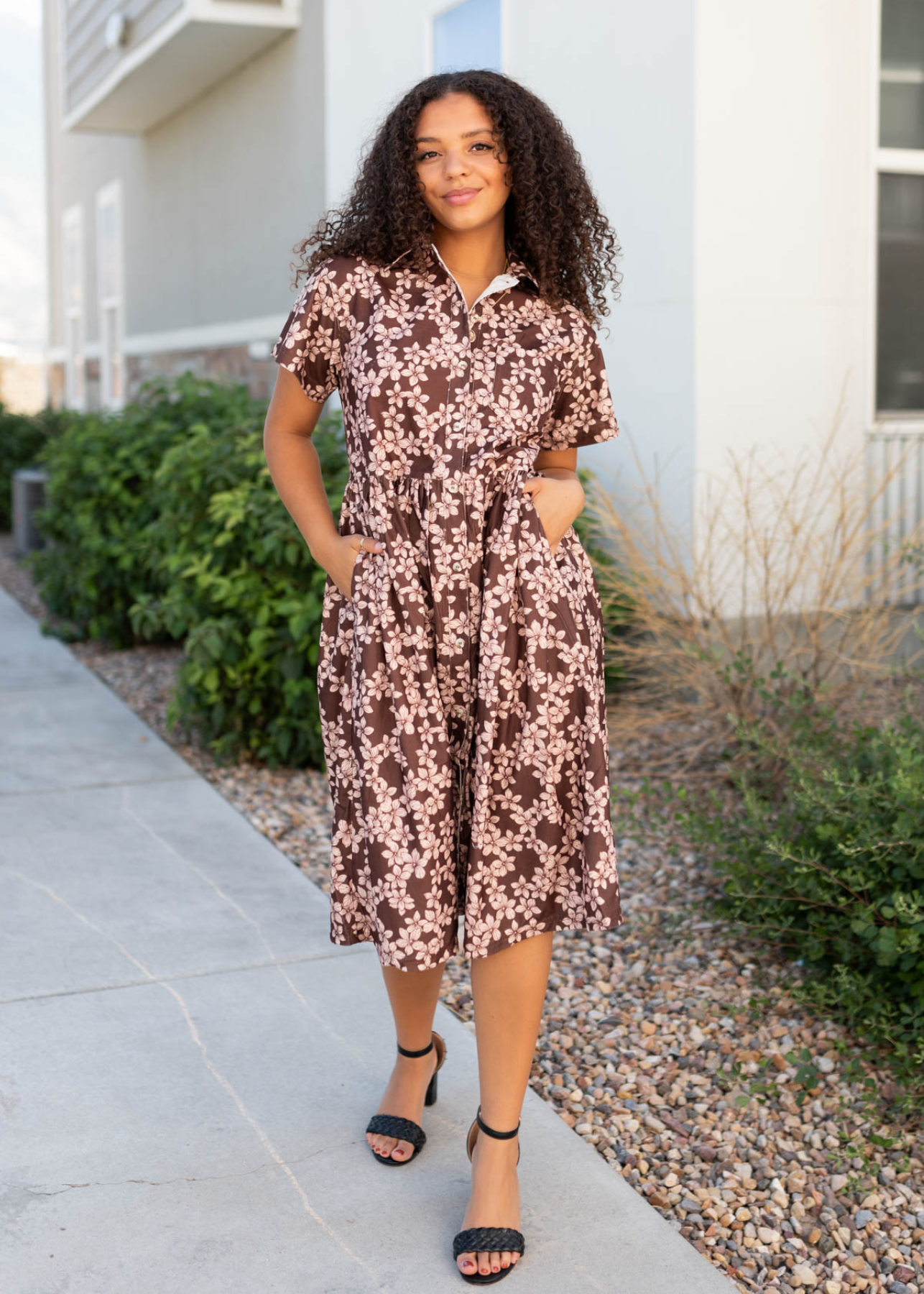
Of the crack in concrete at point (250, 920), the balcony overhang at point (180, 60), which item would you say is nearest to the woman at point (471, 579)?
the crack in concrete at point (250, 920)

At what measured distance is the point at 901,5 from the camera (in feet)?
17.0

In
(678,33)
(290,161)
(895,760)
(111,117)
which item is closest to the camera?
(895,760)

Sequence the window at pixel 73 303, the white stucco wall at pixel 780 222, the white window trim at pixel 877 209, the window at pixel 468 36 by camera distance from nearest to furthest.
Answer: the white stucco wall at pixel 780 222, the white window trim at pixel 877 209, the window at pixel 468 36, the window at pixel 73 303

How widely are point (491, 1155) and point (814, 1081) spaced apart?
2.63ft

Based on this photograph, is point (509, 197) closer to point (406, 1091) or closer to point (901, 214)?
point (406, 1091)

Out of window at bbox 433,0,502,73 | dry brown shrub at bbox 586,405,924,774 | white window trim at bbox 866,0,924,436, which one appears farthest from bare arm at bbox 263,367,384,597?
window at bbox 433,0,502,73

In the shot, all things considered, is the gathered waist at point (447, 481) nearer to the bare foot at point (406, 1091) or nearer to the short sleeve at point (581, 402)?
the short sleeve at point (581, 402)

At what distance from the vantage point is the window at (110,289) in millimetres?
12117

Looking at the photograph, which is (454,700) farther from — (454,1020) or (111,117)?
(111,117)

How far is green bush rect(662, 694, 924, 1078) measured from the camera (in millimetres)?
2613

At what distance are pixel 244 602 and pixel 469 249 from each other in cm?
256

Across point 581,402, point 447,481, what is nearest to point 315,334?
point 447,481

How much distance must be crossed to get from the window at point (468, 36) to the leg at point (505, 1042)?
489 centimetres

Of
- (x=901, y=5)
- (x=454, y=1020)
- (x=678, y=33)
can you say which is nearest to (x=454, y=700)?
(x=454, y=1020)
